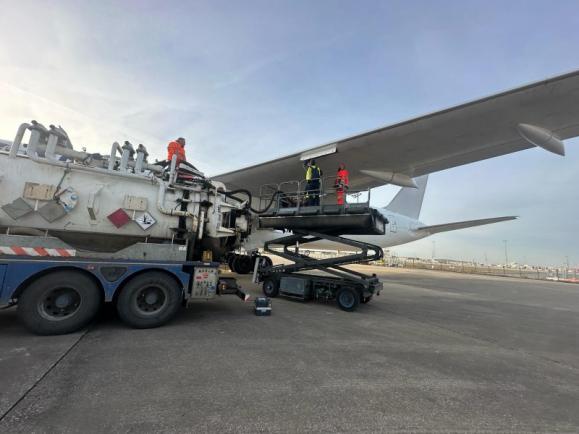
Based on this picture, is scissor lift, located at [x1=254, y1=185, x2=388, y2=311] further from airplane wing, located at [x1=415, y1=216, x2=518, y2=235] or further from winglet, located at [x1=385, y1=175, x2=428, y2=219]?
winglet, located at [x1=385, y1=175, x2=428, y2=219]

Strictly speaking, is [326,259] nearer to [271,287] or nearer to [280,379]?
[271,287]

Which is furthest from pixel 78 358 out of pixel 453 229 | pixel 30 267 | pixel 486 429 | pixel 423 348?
pixel 453 229

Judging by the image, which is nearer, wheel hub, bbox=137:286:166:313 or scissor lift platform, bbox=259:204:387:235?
wheel hub, bbox=137:286:166:313

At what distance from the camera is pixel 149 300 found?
5480 mm

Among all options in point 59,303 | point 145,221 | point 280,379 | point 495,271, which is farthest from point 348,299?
point 495,271

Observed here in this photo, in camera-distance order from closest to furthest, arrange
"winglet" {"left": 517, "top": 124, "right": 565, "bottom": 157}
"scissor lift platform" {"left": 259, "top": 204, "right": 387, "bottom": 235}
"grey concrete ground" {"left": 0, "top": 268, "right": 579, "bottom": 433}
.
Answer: "grey concrete ground" {"left": 0, "top": 268, "right": 579, "bottom": 433} → "scissor lift platform" {"left": 259, "top": 204, "right": 387, "bottom": 235} → "winglet" {"left": 517, "top": 124, "right": 565, "bottom": 157}

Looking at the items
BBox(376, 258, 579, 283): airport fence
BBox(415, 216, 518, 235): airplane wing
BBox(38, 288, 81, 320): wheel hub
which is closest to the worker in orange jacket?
BBox(38, 288, 81, 320): wheel hub

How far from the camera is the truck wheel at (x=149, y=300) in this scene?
5.19 m

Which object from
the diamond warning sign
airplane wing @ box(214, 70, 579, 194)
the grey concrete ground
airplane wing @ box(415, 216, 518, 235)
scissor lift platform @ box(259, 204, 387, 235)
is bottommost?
the grey concrete ground

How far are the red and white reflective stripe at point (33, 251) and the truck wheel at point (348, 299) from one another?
668cm

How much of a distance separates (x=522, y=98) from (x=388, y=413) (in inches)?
338

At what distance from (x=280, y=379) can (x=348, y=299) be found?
5013 millimetres

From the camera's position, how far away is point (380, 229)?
8.30m

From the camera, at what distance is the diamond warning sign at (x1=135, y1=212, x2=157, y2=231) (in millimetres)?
5750
